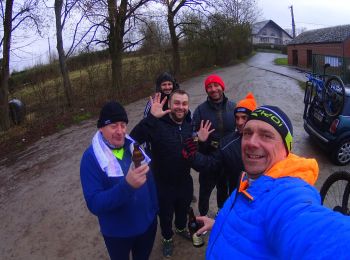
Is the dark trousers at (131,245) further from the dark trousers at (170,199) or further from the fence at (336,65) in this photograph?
the fence at (336,65)

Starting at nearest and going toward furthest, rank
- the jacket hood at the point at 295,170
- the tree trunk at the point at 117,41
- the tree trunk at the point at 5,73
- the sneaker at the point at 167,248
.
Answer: the jacket hood at the point at 295,170 < the sneaker at the point at 167,248 < the tree trunk at the point at 5,73 < the tree trunk at the point at 117,41

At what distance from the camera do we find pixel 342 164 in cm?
652

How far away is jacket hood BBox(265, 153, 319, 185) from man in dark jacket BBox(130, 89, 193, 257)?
194cm

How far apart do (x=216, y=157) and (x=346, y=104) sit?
428cm

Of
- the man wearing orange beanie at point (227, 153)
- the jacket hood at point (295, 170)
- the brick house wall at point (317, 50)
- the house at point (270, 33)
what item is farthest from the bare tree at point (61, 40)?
the house at point (270, 33)

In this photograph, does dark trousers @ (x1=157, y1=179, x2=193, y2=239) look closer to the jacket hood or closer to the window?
the jacket hood

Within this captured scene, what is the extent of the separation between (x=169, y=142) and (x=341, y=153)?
4.39m

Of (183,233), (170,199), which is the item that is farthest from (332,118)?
(170,199)

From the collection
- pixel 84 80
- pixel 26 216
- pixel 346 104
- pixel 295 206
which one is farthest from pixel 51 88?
pixel 295 206

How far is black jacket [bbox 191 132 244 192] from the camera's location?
3.08 meters

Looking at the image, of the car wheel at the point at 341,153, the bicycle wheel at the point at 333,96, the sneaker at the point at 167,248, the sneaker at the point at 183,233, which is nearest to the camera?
the sneaker at the point at 167,248

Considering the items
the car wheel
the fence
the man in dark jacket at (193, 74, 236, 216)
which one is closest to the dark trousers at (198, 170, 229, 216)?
the man in dark jacket at (193, 74, 236, 216)

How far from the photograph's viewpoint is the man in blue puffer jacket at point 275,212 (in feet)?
3.65

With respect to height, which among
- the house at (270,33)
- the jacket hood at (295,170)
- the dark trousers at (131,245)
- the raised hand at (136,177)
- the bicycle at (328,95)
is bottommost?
the dark trousers at (131,245)
